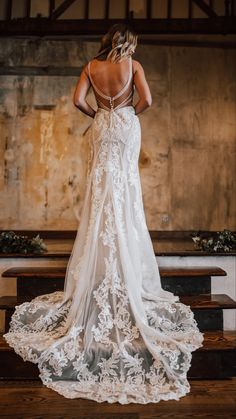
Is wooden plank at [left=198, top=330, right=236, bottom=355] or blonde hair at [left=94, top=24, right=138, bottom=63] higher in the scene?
blonde hair at [left=94, top=24, right=138, bottom=63]

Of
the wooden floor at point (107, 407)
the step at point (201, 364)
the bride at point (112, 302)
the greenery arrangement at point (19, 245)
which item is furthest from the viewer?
the greenery arrangement at point (19, 245)

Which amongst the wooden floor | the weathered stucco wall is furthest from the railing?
the wooden floor

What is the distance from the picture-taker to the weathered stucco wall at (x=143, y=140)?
6.43 meters

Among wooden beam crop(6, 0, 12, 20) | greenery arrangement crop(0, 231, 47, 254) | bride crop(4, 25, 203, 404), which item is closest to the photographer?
bride crop(4, 25, 203, 404)

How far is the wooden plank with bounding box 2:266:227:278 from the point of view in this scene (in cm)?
326

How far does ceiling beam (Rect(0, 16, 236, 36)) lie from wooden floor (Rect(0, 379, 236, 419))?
14.2ft

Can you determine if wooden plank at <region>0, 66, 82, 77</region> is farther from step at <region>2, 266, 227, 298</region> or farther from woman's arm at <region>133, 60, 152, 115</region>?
step at <region>2, 266, 227, 298</region>

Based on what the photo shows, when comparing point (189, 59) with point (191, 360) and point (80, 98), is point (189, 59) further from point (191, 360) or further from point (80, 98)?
point (191, 360)

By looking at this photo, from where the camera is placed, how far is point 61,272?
3354 millimetres

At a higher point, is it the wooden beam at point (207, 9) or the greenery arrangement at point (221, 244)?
the wooden beam at point (207, 9)

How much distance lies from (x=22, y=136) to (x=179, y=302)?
14.2 feet

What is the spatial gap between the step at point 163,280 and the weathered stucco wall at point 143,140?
3047 millimetres

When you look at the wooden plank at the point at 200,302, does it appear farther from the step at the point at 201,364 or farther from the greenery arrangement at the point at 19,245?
the greenery arrangement at the point at 19,245

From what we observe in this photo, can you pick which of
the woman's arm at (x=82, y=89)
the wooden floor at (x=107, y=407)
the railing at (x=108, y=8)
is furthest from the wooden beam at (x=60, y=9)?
the wooden floor at (x=107, y=407)
